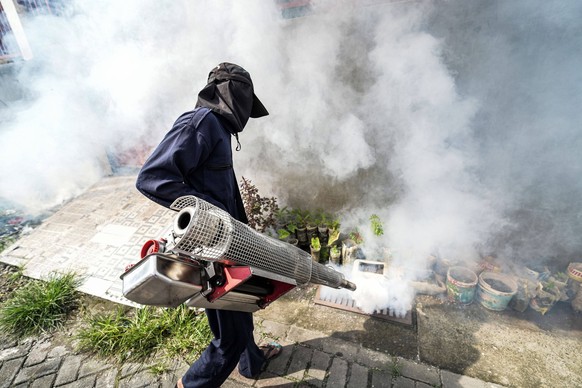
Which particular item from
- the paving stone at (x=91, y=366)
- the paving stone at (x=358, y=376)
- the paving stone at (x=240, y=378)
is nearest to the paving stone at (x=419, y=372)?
the paving stone at (x=358, y=376)

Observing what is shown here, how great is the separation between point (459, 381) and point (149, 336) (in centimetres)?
424

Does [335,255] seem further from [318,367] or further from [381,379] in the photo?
[381,379]

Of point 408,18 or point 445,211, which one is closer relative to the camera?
point 408,18

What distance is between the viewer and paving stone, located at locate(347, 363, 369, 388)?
3.37 metres

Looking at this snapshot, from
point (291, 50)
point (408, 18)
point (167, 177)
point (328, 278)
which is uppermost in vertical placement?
point (408, 18)

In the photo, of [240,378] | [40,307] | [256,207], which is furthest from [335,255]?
[40,307]

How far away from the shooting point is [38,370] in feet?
13.0

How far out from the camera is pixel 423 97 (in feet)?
15.8

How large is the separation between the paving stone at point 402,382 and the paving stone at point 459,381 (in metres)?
0.38

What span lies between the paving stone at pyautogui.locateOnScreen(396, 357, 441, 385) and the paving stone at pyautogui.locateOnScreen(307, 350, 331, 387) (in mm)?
950

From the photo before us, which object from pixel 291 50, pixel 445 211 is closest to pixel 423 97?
pixel 445 211

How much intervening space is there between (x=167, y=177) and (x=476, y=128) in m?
4.92

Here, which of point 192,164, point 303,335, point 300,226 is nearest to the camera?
point 192,164

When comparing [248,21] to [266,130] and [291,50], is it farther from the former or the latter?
[266,130]
